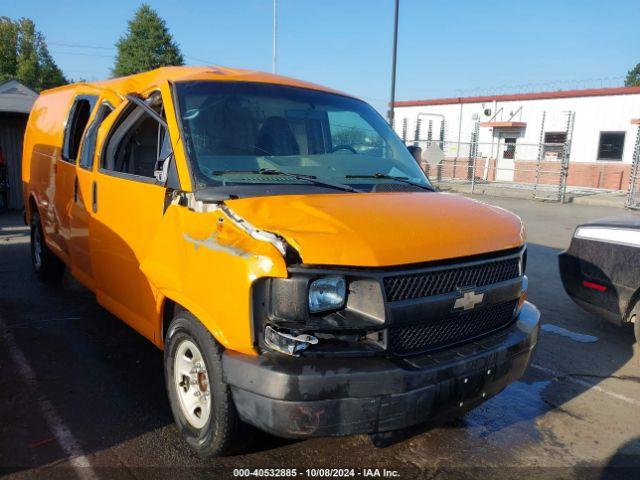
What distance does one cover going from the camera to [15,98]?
42.3ft

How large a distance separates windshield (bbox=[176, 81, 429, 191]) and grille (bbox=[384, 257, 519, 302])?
2.92ft

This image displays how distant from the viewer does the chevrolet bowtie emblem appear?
2.75 metres

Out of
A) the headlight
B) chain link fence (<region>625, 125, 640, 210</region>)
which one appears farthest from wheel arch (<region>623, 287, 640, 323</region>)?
chain link fence (<region>625, 125, 640, 210</region>)

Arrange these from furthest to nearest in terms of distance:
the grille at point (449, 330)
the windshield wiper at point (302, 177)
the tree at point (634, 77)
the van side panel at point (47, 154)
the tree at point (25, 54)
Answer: the tree at point (634, 77) → the tree at point (25, 54) → the van side panel at point (47, 154) → the windshield wiper at point (302, 177) → the grille at point (449, 330)

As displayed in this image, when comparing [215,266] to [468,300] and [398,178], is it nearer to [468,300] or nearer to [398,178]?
[468,300]

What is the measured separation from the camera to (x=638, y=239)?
478 centimetres

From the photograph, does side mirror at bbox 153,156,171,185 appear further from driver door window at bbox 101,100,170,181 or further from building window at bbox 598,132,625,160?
building window at bbox 598,132,625,160

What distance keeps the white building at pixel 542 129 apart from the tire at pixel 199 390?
1917cm

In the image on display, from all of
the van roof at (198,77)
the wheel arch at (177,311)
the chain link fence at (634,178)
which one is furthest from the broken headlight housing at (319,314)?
the chain link fence at (634,178)

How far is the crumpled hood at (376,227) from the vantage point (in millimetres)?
2434

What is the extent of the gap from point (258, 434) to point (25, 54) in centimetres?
6247

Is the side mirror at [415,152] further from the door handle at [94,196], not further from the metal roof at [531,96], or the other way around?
the metal roof at [531,96]

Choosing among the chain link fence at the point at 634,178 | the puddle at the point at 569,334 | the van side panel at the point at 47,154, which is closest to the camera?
the puddle at the point at 569,334

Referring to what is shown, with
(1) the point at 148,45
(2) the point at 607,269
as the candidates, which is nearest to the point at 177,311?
(2) the point at 607,269
